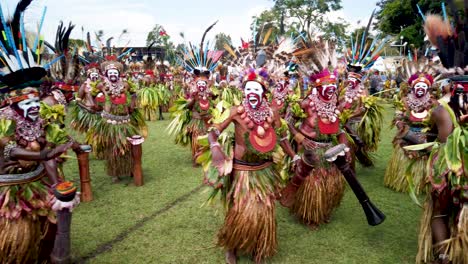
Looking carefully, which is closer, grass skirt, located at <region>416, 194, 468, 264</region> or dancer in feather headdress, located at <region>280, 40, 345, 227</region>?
grass skirt, located at <region>416, 194, 468, 264</region>

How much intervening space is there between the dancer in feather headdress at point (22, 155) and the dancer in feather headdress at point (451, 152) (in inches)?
109

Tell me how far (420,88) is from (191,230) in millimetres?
3547

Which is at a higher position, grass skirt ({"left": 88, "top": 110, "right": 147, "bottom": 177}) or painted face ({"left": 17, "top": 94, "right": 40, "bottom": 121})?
painted face ({"left": 17, "top": 94, "right": 40, "bottom": 121})

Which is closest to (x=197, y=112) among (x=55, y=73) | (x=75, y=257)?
(x=55, y=73)

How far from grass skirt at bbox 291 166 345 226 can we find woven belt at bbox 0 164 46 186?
264 centimetres

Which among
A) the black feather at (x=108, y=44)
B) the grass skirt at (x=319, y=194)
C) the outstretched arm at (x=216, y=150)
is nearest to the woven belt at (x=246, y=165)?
the outstretched arm at (x=216, y=150)

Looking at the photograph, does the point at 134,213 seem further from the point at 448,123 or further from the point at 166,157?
the point at 448,123

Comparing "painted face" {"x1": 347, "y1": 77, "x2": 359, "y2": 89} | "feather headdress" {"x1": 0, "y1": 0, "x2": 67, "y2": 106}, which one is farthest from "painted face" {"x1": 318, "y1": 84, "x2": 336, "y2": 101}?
"feather headdress" {"x1": 0, "y1": 0, "x2": 67, "y2": 106}

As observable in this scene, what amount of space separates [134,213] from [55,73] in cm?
245

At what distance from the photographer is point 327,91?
3.88 meters

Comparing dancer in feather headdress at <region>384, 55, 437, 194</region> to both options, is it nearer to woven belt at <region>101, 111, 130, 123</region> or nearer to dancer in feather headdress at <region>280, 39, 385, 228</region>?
dancer in feather headdress at <region>280, 39, 385, 228</region>

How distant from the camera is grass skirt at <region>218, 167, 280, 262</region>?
3.16 m

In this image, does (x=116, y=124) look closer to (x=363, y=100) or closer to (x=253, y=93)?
(x=253, y=93)

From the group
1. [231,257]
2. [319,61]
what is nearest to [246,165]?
[231,257]
